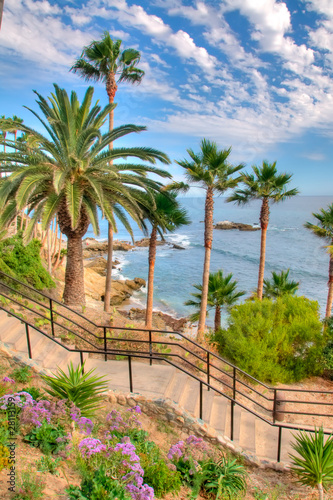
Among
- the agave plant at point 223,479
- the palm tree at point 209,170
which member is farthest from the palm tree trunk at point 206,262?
the agave plant at point 223,479

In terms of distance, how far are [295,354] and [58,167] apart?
952cm

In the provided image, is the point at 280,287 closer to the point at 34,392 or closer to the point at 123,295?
the point at 123,295

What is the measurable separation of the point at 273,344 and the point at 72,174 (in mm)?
8058

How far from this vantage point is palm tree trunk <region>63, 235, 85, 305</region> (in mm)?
11320

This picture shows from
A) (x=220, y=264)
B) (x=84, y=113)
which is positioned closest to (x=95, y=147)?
(x=84, y=113)

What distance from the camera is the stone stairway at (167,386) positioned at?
618 cm

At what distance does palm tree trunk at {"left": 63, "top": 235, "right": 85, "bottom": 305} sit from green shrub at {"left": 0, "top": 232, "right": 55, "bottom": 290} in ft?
5.35

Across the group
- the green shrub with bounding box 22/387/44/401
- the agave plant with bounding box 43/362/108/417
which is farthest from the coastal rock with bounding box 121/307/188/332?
the agave plant with bounding box 43/362/108/417

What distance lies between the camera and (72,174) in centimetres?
1034

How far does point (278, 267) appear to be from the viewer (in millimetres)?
45250

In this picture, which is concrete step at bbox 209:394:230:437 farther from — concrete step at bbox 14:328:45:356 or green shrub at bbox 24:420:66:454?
concrete step at bbox 14:328:45:356

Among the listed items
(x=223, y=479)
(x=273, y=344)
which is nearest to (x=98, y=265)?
(x=273, y=344)

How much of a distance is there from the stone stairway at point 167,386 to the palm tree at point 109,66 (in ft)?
28.6

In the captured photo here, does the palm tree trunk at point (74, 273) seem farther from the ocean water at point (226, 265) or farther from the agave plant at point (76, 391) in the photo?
the ocean water at point (226, 265)
